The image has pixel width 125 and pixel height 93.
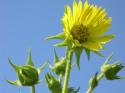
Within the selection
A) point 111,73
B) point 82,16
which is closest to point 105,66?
point 111,73

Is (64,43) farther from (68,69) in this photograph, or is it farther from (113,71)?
(113,71)

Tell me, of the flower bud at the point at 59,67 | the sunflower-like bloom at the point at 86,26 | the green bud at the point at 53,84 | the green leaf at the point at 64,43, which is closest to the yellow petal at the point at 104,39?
the sunflower-like bloom at the point at 86,26

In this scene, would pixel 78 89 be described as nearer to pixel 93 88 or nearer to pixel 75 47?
pixel 93 88

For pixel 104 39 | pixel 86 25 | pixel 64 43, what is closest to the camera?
pixel 64 43

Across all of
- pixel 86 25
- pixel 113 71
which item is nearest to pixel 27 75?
pixel 86 25

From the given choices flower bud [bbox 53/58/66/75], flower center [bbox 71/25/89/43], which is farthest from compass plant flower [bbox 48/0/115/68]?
flower bud [bbox 53/58/66/75]

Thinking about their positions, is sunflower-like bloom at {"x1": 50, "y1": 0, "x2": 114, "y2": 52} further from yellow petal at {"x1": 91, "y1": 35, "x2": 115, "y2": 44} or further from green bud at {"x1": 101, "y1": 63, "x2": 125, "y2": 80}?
green bud at {"x1": 101, "y1": 63, "x2": 125, "y2": 80}

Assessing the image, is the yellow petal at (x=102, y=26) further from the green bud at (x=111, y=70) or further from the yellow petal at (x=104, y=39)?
the green bud at (x=111, y=70)
